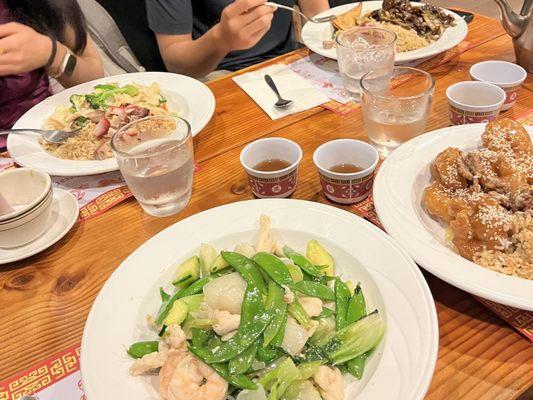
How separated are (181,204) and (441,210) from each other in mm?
807

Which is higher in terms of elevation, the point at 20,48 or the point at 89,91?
the point at 20,48

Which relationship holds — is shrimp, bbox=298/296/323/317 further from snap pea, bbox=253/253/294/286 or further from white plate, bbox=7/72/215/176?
white plate, bbox=7/72/215/176

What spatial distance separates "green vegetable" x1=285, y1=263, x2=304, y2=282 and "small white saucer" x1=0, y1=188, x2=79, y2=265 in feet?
2.46

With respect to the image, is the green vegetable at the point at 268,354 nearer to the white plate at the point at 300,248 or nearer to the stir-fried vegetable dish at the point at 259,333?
the stir-fried vegetable dish at the point at 259,333

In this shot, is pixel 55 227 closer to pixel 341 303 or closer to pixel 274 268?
pixel 274 268

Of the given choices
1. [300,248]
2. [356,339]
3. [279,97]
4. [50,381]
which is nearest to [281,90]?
[279,97]

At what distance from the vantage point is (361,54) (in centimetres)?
193

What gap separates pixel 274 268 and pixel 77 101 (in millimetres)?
1351

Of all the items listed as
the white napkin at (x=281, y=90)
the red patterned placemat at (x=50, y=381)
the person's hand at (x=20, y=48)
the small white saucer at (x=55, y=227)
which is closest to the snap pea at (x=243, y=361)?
the red patterned placemat at (x=50, y=381)

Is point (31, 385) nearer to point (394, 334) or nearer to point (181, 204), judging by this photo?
point (181, 204)

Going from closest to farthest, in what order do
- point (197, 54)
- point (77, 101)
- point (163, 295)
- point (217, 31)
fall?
point (163, 295) → point (77, 101) → point (217, 31) → point (197, 54)

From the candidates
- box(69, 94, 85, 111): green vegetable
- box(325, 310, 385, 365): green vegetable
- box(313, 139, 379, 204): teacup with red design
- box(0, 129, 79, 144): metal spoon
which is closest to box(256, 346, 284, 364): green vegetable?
box(325, 310, 385, 365): green vegetable

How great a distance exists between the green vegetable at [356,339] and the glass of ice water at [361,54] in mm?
1179

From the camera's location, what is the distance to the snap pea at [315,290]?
3.52 ft
